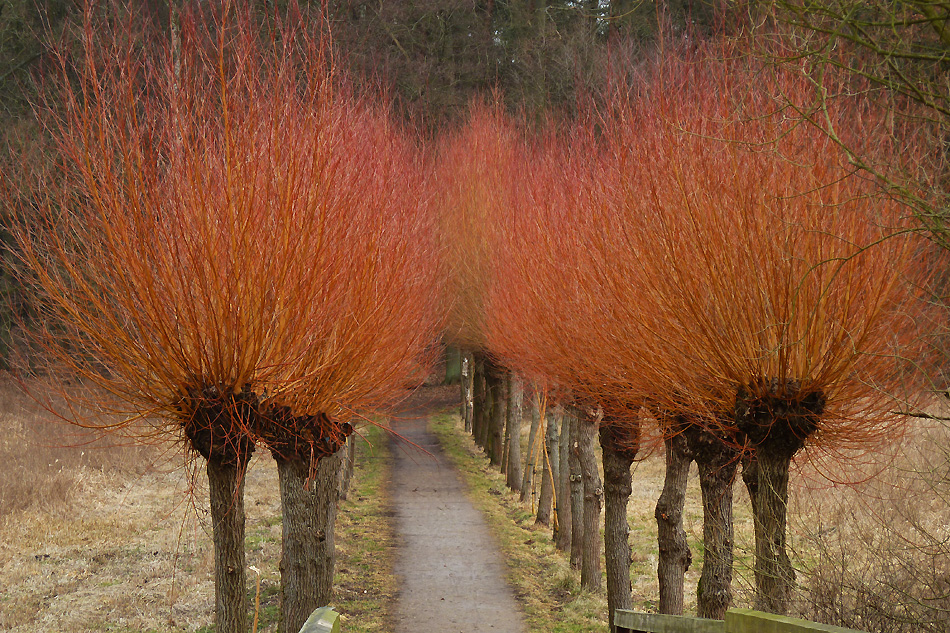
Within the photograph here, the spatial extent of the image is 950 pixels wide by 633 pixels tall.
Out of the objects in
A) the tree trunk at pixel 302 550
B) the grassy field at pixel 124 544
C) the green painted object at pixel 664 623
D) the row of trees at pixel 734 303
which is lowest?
the grassy field at pixel 124 544

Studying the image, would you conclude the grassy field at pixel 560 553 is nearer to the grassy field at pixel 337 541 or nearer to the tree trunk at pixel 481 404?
the grassy field at pixel 337 541

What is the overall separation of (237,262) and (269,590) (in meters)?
7.63

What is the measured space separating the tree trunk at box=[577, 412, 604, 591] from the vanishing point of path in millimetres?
1371

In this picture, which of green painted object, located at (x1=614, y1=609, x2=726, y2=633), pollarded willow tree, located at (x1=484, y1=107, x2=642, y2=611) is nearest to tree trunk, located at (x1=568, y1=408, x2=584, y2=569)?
pollarded willow tree, located at (x1=484, y1=107, x2=642, y2=611)

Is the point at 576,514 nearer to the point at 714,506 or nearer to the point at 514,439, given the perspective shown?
the point at 714,506

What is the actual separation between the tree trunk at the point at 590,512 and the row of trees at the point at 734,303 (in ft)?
6.21

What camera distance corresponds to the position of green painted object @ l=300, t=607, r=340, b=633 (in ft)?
11.6

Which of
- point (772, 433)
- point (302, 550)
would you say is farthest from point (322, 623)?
point (302, 550)

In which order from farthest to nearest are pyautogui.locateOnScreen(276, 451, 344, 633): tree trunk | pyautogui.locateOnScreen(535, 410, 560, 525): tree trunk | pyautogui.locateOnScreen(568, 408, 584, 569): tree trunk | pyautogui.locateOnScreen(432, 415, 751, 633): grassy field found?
1. pyautogui.locateOnScreen(535, 410, 560, 525): tree trunk
2. pyautogui.locateOnScreen(568, 408, 584, 569): tree trunk
3. pyautogui.locateOnScreen(432, 415, 751, 633): grassy field
4. pyautogui.locateOnScreen(276, 451, 344, 633): tree trunk

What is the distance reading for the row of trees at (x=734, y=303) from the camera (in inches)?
304

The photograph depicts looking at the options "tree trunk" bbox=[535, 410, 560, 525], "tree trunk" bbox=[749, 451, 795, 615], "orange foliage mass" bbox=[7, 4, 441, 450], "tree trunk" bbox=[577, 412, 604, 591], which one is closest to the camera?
"tree trunk" bbox=[749, 451, 795, 615]

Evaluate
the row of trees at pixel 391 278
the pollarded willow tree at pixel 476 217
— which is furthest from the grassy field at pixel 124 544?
the pollarded willow tree at pixel 476 217

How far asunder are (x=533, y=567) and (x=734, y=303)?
9.07 metres

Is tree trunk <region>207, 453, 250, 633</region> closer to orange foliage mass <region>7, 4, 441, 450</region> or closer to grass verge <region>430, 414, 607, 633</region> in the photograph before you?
orange foliage mass <region>7, 4, 441, 450</region>
